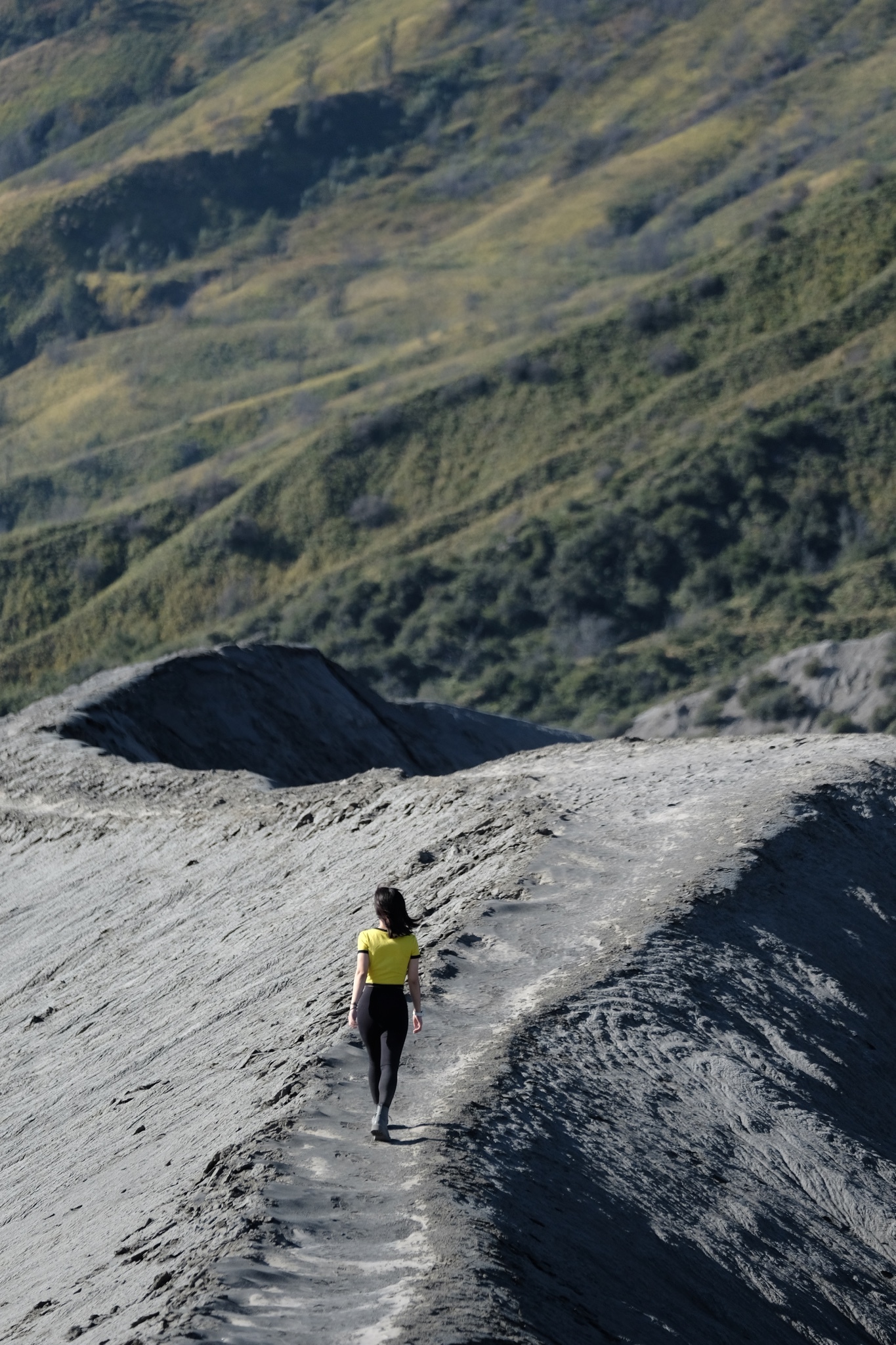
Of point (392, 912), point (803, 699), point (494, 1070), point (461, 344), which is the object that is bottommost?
point (803, 699)

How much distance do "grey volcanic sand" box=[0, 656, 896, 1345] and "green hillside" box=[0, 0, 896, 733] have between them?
34.9 m

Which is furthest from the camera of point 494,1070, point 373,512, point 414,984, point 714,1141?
point 373,512

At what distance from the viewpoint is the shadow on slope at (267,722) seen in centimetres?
2923

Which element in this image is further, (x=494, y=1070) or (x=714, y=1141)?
(x=714, y=1141)

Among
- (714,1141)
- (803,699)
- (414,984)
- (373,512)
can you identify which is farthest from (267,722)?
(373,512)

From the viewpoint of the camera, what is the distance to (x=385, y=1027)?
9.47 meters

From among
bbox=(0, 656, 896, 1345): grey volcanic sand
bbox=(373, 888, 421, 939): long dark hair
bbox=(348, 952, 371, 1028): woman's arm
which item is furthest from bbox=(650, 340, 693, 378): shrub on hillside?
bbox=(348, 952, 371, 1028): woman's arm

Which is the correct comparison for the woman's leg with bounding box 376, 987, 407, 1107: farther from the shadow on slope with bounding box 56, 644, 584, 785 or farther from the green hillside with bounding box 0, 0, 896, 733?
the green hillside with bounding box 0, 0, 896, 733

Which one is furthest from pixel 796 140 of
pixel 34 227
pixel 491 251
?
pixel 34 227

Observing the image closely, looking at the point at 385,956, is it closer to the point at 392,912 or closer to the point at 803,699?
the point at 392,912

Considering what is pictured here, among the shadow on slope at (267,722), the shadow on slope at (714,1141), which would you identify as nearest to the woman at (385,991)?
the shadow on slope at (714,1141)

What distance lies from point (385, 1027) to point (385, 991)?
0.19 meters

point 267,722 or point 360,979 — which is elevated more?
point 360,979

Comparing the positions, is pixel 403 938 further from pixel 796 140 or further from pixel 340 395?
pixel 796 140
